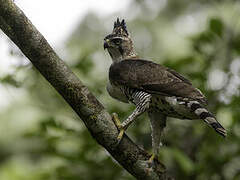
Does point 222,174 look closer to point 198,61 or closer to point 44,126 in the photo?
point 198,61

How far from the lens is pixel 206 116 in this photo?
4.61m

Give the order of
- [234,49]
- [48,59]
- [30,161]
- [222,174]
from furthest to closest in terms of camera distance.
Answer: [30,161] < [234,49] < [222,174] < [48,59]

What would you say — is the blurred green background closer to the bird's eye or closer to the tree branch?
the bird's eye

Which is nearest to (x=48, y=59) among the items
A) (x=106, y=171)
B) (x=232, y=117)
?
(x=106, y=171)

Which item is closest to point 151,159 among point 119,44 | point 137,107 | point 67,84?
point 137,107

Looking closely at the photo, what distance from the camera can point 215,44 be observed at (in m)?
6.69

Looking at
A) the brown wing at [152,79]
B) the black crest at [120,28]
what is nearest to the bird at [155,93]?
the brown wing at [152,79]

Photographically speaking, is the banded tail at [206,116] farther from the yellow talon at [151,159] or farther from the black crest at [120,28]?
the black crest at [120,28]

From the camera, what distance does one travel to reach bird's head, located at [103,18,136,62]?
6102mm

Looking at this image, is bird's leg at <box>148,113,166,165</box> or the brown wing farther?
bird's leg at <box>148,113,166,165</box>

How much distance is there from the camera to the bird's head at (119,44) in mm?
6102

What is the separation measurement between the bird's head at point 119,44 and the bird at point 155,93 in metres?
0.37

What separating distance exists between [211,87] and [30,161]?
15.4 ft

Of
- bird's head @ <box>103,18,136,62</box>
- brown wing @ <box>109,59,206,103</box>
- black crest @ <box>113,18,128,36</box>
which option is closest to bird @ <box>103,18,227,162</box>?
brown wing @ <box>109,59,206,103</box>
